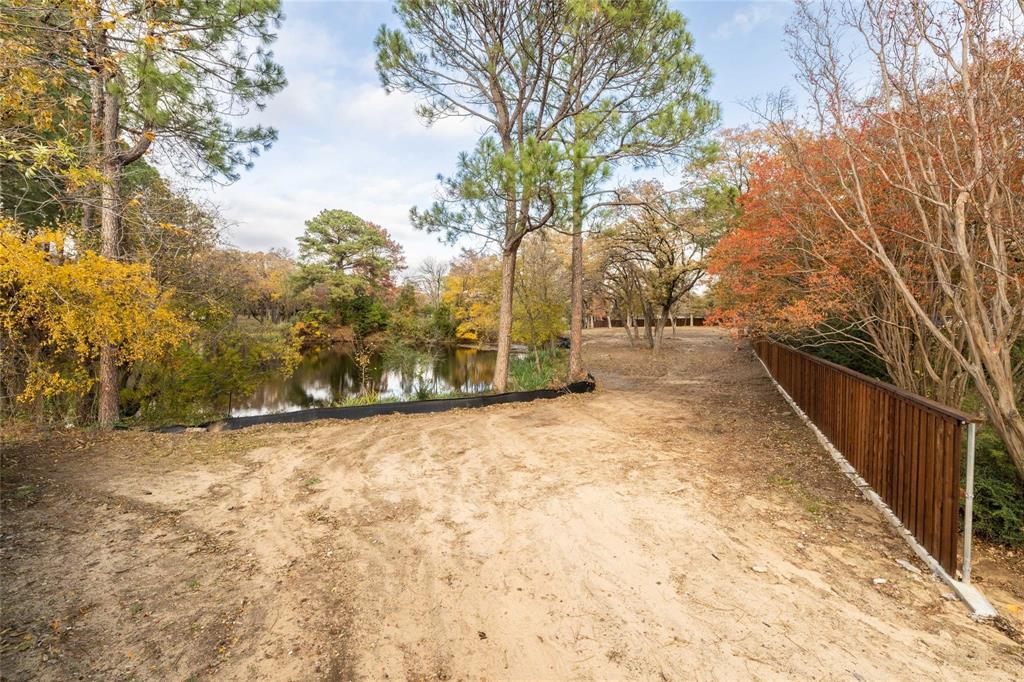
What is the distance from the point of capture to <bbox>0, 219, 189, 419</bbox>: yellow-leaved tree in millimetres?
4877

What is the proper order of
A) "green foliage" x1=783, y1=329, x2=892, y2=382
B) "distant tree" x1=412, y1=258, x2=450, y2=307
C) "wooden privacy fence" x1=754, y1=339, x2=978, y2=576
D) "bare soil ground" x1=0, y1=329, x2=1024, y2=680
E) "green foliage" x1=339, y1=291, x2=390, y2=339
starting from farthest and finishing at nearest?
1. "distant tree" x1=412, y1=258, x2=450, y2=307
2. "green foliage" x1=339, y1=291, x2=390, y2=339
3. "green foliage" x1=783, y1=329, x2=892, y2=382
4. "wooden privacy fence" x1=754, y1=339, x2=978, y2=576
5. "bare soil ground" x1=0, y1=329, x2=1024, y2=680

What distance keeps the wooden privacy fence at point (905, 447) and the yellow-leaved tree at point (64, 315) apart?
7.77 meters

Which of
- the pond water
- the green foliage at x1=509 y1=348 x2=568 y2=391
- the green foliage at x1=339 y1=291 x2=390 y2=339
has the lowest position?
the pond water

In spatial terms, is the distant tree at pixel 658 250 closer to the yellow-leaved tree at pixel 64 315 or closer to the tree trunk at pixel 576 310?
the tree trunk at pixel 576 310

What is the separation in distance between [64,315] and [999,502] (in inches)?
356

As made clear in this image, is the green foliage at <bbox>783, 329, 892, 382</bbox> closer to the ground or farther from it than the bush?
farther from it

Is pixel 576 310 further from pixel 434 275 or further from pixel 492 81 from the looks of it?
pixel 434 275

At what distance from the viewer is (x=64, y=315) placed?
16.5 ft

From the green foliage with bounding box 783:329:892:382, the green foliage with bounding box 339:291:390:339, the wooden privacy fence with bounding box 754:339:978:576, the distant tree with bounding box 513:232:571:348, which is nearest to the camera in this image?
the wooden privacy fence with bounding box 754:339:978:576

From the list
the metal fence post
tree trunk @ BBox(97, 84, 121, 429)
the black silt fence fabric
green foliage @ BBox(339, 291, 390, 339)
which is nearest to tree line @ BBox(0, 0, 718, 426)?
tree trunk @ BBox(97, 84, 121, 429)

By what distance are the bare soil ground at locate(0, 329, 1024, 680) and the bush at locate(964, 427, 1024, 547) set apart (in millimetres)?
313

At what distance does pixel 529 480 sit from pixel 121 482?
12.4 feet

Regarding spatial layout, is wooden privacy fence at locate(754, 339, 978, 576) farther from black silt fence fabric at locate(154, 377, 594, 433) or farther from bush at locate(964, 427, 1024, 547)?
black silt fence fabric at locate(154, 377, 594, 433)

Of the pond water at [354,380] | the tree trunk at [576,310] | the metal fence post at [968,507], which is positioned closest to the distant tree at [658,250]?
the tree trunk at [576,310]
